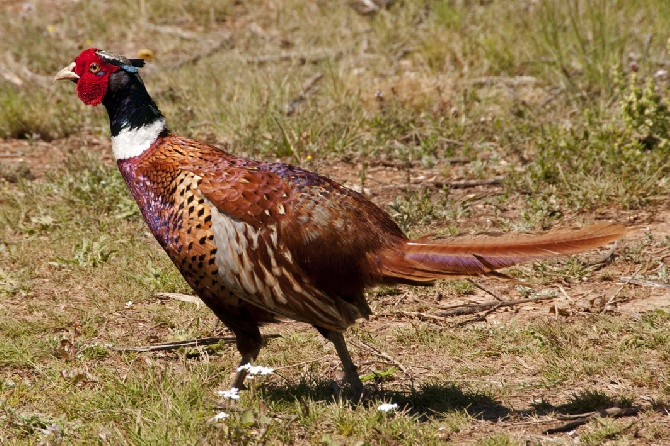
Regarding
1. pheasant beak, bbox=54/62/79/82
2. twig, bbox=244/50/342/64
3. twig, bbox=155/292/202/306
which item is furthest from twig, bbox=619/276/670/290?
twig, bbox=244/50/342/64

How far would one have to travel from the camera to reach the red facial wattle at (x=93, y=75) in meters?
4.13

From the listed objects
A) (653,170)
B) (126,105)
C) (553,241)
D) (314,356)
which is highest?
(126,105)

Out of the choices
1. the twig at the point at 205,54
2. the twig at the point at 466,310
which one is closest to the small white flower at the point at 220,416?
the twig at the point at 466,310

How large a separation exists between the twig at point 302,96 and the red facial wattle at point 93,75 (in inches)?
113

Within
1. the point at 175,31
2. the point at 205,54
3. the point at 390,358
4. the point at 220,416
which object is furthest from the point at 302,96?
the point at 220,416

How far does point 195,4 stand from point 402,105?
353 centimetres

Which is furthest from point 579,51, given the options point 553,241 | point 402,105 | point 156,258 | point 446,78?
point 553,241

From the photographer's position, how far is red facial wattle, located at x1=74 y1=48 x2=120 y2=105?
13.6ft

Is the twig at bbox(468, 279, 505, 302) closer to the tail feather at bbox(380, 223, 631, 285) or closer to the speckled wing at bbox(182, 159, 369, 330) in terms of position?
the tail feather at bbox(380, 223, 631, 285)

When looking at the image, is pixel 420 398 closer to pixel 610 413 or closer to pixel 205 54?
pixel 610 413

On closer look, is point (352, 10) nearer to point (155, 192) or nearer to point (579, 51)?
point (579, 51)

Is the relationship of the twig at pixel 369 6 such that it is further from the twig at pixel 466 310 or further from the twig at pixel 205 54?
the twig at pixel 466 310

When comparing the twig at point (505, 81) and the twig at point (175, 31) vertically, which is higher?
the twig at point (175, 31)

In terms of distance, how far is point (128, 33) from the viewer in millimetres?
9320
